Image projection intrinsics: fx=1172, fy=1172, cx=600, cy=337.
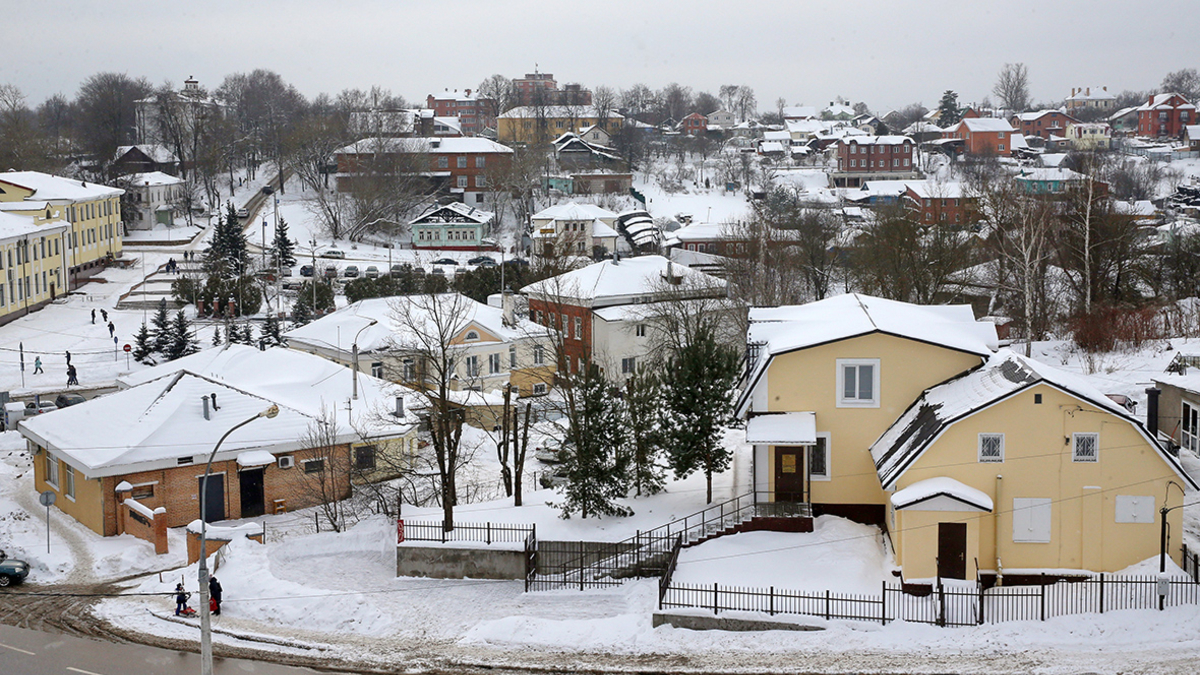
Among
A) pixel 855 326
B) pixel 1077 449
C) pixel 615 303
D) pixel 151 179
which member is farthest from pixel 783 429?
pixel 151 179

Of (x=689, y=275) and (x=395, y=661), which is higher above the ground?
(x=689, y=275)

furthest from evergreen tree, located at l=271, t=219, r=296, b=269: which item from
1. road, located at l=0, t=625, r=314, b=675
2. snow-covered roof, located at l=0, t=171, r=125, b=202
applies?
road, located at l=0, t=625, r=314, b=675

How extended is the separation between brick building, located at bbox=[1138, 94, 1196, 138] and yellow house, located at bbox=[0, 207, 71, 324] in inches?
5960

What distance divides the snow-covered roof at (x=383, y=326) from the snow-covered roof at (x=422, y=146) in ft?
164

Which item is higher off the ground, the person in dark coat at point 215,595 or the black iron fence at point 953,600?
the black iron fence at point 953,600

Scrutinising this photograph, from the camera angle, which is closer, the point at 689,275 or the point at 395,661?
the point at 395,661

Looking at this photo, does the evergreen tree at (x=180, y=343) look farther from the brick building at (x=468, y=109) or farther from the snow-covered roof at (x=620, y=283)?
the brick building at (x=468, y=109)

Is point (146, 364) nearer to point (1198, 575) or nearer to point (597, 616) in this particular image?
point (597, 616)

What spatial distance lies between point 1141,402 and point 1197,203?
9349 centimetres

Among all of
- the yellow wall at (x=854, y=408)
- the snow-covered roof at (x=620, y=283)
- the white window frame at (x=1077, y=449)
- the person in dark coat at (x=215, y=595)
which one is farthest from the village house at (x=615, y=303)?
the person in dark coat at (x=215, y=595)

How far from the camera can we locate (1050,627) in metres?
21.9

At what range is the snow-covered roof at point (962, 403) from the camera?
78.2 ft

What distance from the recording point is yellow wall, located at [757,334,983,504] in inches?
1064

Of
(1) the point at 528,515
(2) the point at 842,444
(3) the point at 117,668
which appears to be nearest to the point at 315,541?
(1) the point at 528,515
